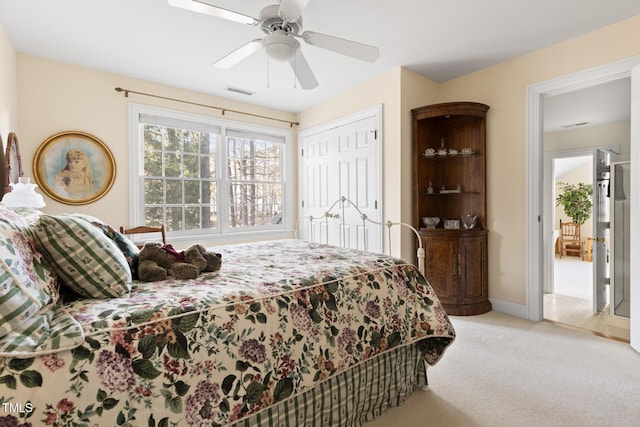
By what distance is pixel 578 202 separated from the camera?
23.4ft

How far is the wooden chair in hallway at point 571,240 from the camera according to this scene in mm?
7350

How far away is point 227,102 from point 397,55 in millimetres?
2312

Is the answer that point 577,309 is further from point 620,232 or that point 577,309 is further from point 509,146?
point 509,146

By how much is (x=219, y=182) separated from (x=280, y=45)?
8.88 feet

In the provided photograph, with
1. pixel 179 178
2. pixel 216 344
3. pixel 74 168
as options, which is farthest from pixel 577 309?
pixel 74 168

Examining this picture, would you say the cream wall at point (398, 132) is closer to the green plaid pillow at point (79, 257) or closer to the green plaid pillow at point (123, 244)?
the green plaid pillow at point (123, 244)

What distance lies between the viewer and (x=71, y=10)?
2.35m

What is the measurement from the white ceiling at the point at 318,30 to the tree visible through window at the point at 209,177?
2.47 feet

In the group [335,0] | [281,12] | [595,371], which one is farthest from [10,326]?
[595,371]

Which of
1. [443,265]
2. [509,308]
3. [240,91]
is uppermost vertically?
[240,91]

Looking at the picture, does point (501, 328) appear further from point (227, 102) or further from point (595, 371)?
point (227, 102)

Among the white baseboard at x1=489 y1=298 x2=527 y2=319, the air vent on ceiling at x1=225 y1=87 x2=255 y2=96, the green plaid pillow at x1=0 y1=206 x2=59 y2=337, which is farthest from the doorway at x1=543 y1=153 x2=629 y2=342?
the air vent on ceiling at x1=225 y1=87 x2=255 y2=96

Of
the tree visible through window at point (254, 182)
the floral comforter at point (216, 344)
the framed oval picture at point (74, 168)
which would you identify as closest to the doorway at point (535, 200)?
the floral comforter at point (216, 344)

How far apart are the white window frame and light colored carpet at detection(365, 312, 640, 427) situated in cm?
296
